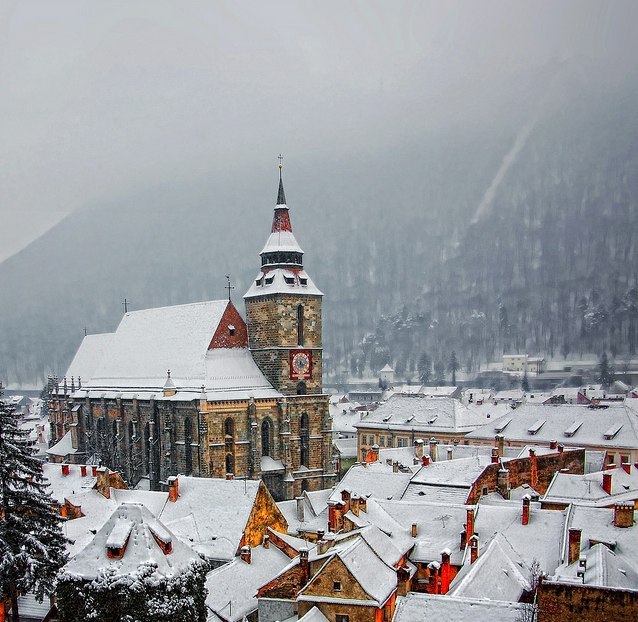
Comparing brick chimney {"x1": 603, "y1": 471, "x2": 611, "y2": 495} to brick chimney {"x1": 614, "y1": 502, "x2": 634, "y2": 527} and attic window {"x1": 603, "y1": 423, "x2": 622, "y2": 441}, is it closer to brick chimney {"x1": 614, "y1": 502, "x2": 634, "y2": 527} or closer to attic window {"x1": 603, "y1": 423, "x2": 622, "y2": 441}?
brick chimney {"x1": 614, "y1": 502, "x2": 634, "y2": 527}

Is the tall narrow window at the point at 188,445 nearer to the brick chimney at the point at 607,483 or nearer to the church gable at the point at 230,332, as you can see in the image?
the church gable at the point at 230,332

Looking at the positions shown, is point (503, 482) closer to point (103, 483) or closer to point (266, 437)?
point (266, 437)

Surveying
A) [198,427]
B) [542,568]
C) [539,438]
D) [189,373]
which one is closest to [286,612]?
[542,568]

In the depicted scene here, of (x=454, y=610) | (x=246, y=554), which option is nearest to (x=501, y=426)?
(x=246, y=554)

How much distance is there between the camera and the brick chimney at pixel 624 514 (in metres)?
33.6

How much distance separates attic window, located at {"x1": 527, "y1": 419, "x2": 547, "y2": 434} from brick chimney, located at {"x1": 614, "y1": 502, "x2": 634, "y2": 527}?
40.4m

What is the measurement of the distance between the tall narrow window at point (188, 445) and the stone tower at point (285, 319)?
806 centimetres

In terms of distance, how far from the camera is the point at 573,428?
71.4 meters

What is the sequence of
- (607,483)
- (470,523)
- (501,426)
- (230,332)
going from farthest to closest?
(501,426) < (230,332) < (607,483) < (470,523)

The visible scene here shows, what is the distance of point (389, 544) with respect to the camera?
34.9m

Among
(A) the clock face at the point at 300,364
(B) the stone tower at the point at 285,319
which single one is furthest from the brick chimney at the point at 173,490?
(A) the clock face at the point at 300,364

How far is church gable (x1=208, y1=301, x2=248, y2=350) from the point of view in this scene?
6631cm

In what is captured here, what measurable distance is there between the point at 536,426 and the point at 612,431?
7.66 meters

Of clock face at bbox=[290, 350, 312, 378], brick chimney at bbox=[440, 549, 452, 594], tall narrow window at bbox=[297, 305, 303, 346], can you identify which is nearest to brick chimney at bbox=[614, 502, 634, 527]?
brick chimney at bbox=[440, 549, 452, 594]
